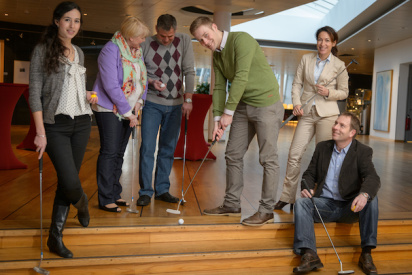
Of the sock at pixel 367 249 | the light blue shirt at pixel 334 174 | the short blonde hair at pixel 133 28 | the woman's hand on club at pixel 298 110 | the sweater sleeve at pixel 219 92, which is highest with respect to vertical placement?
the short blonde hair at pixel 133 28

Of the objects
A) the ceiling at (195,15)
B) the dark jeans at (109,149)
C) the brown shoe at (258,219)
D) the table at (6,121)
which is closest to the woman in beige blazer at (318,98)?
the brown shoe at (258,219)

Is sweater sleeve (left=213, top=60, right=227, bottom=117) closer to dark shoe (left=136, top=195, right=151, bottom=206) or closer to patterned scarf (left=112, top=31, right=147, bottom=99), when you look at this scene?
patterned scarf (left=112, top=31, right=147, bottom=99)

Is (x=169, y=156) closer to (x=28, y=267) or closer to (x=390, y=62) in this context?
(x=28, y=267)

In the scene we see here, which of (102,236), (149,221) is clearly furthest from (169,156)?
(102,236)

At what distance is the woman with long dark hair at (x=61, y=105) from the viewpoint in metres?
2.54

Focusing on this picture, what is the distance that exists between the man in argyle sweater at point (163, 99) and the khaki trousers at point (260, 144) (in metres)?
0.55

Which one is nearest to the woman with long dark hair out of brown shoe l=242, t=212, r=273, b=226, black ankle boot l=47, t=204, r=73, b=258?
black ankle boot l=47, t=204, r=73, b=258

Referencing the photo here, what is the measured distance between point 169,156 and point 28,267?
146cm

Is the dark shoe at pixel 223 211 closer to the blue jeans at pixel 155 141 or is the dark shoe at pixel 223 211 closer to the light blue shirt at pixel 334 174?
the blue jeans at pixel 155 141

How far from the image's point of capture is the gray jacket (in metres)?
2.53

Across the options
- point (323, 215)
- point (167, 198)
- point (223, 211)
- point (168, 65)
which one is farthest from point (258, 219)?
point (168, 65)

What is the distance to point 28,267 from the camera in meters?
2.70

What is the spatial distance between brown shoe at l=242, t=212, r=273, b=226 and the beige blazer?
0.91 meters

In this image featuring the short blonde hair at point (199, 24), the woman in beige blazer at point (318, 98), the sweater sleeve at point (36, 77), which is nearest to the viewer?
the sweater sleeve at point (36, 77)
